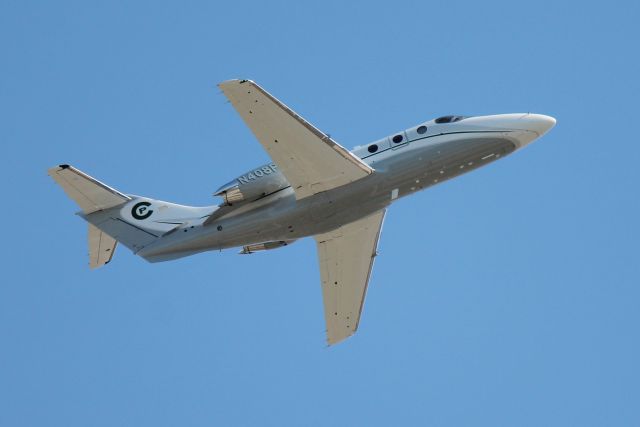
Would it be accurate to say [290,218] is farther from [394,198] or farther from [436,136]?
[436,136]

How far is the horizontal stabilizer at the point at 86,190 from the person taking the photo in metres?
42.9

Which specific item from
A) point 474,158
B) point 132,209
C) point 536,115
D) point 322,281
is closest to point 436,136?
point 474,158

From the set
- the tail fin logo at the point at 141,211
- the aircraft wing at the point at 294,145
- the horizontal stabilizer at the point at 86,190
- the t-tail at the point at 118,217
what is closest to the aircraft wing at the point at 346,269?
the aircraft wing at the point at 294,145

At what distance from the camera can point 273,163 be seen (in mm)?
41500

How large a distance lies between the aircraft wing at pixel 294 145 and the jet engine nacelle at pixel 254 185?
4.03 feet

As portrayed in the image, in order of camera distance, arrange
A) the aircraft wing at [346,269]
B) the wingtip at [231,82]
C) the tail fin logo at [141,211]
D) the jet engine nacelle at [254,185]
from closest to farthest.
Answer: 1. the wingtip at [231,82]
2. the jet engine nacelle at [254,185]
3. the tail fin logo at [141,211]
4. the aircraft wing at [346,269]

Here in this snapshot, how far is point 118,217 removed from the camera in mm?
45125

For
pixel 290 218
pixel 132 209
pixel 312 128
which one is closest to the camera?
pixel 312 128

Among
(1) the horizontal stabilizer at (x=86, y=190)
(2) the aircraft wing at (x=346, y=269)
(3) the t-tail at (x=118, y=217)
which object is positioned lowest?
(2) the aircraft wing at (x=346, y=269)

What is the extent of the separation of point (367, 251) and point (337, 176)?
6374mm

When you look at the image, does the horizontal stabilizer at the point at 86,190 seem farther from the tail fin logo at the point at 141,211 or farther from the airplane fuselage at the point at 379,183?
the airplane fuselage at the point at 379,183

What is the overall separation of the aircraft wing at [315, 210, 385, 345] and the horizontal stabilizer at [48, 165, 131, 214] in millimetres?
9682

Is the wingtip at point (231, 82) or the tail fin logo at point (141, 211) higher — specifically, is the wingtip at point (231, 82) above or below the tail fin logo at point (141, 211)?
above

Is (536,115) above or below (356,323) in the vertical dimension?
above
